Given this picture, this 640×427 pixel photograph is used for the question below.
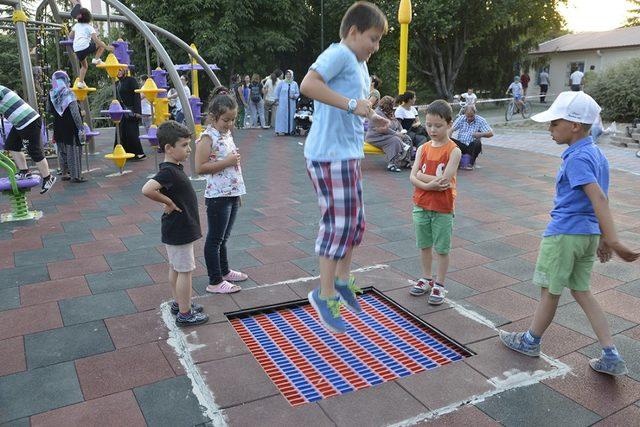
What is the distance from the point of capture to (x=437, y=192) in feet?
12.5

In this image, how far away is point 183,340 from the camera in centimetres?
335

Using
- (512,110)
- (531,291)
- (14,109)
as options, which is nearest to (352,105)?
(531,291)

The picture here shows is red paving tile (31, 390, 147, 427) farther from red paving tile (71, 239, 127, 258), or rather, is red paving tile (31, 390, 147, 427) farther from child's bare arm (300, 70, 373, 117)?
red paving tile (71, 239, 127, 258)

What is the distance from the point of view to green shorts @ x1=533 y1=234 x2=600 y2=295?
112 inches

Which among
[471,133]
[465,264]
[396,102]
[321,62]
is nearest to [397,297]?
[465,264]

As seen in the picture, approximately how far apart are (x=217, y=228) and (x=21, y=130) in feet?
14.3

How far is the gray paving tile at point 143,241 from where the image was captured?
536 cm

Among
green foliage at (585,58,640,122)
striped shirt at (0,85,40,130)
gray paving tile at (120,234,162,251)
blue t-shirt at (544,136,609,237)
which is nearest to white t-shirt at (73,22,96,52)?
striped shirt at (0,85,40,130)

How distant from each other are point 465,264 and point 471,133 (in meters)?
5.67

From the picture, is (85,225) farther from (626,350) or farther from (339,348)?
(626,350)

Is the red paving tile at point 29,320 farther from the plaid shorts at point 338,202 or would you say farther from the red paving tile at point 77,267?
the plaid shorts at point 338,202

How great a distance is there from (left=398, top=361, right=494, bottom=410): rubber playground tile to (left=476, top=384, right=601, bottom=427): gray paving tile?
118 millimetres

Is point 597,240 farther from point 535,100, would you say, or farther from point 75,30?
point 535,100

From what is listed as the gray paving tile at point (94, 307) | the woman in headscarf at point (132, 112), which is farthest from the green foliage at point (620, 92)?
the gray paving tile at point (94, 307)
